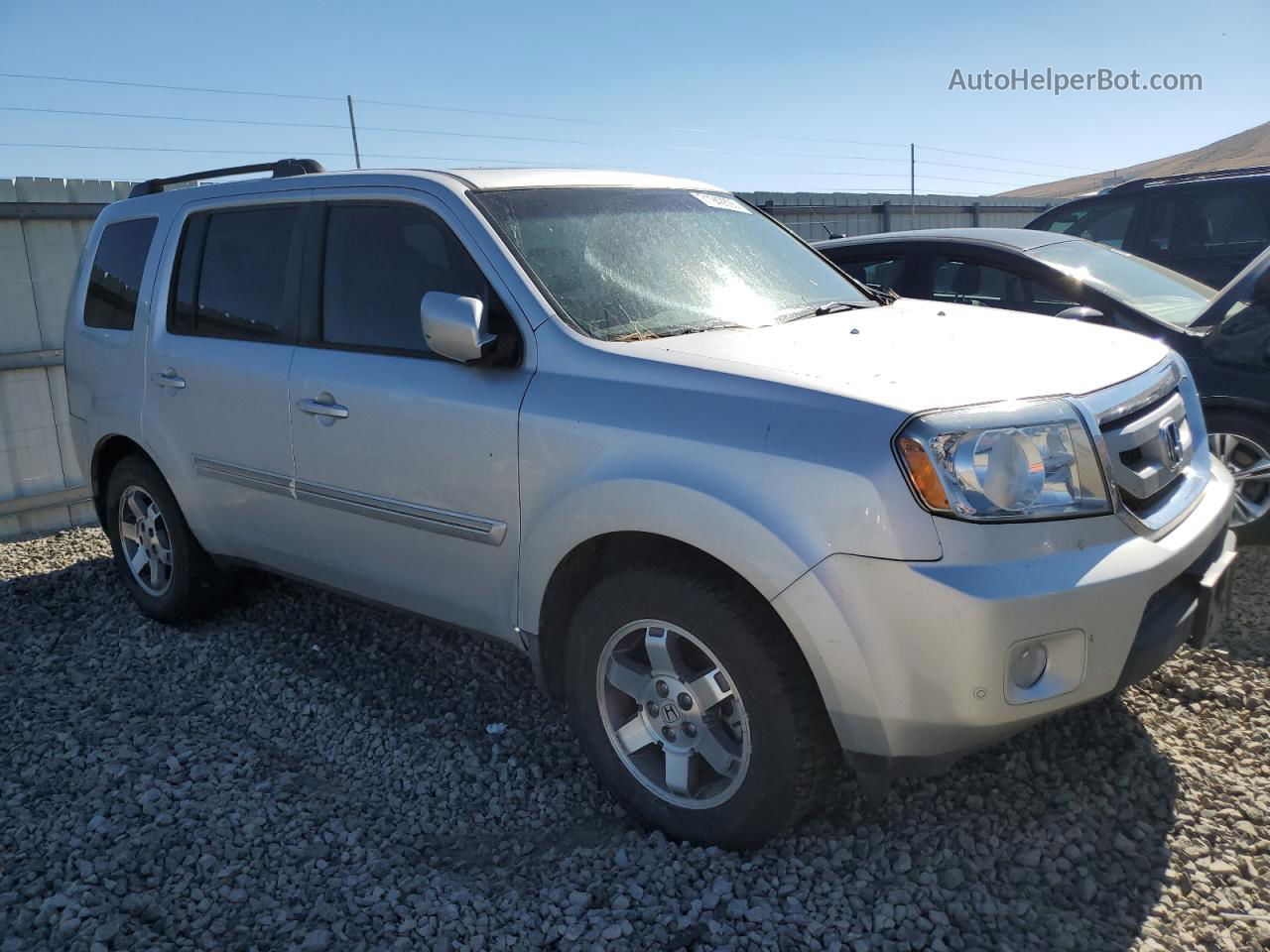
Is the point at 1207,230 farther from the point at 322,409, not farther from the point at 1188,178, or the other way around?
the point at 322,409

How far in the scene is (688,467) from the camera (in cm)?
279

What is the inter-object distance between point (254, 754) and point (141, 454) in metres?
1.83

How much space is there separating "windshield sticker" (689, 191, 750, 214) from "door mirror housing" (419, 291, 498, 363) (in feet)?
4.52

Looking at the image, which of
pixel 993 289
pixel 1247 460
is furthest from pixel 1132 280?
pixel 1247 460

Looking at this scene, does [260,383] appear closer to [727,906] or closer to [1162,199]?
[727,906]

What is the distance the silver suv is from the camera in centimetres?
254

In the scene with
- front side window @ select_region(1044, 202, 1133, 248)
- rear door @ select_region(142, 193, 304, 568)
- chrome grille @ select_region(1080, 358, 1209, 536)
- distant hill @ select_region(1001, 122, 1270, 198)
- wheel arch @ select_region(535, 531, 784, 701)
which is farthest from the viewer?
distant hill @ select_region(1001, 122, 1270, 198)

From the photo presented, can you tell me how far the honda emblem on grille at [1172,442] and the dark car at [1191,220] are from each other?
4.56 meters

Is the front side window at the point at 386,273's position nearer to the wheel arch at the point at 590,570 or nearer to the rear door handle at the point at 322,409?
the rear door handle at the point at 322,409

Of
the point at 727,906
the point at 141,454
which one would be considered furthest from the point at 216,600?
the point at 727,906

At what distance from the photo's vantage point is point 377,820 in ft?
11.1

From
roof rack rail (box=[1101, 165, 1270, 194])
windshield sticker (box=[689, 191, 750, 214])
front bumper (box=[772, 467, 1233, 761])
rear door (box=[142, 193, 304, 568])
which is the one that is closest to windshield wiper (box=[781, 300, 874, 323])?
windshield sticker (box=[689, 191, 750, 214])

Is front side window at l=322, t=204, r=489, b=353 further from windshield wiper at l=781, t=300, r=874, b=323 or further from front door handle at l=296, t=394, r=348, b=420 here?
windshield wiper at l=781, t=300, r=874, b=323

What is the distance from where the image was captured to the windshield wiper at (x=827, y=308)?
11.9 feet
